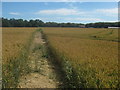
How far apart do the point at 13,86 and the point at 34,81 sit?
6.38 feet

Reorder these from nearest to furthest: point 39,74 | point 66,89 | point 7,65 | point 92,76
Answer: point 92,76, point 66,89, point 7,65, point 39,74

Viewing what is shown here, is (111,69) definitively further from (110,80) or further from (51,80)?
(51,80)

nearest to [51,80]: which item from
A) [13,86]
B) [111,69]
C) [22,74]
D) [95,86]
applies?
[22,74]

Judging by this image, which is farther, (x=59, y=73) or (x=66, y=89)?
(x=59, y=73)

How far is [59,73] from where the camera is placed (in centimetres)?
991

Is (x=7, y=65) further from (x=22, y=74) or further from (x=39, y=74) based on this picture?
(x=39, y=74)

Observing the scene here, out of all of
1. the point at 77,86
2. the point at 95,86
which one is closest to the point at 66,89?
the point at 77,86

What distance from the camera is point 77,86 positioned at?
21.8ft

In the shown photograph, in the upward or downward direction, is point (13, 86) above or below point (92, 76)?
below

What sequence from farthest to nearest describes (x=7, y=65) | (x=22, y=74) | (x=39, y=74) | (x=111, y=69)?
(x=39, y=74) → (x=22, y=74) → (x=7, y=65) → (x=111, y=69)

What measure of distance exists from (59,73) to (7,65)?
2598 millimetres

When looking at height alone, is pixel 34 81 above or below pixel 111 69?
below

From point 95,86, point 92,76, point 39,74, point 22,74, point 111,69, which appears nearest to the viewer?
point 95,86

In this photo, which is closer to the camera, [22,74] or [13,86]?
[13,86]
